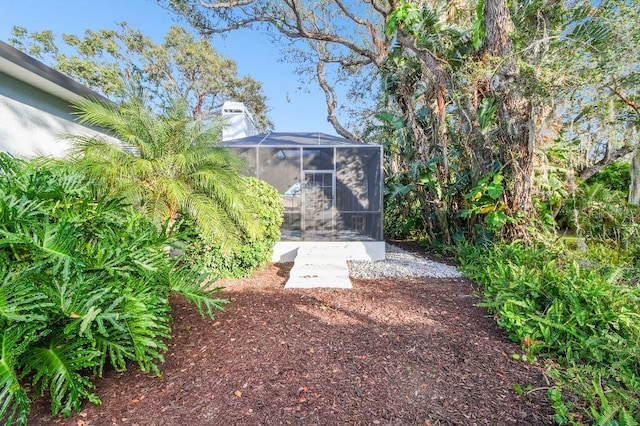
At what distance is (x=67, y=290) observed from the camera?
1975mm

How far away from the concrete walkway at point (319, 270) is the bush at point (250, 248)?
2.35 feet

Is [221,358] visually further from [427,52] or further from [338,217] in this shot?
[427,52]

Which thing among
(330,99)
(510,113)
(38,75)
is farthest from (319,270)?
(330,99)

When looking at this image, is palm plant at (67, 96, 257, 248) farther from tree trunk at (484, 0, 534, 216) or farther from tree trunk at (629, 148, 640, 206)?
tree trunk at (629, 148, 640, 206)

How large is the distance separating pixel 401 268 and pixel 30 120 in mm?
6865

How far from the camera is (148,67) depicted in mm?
18766

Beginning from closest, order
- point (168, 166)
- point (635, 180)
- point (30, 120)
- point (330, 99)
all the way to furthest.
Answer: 1. point (168, 166)
2. point (30, 120)
3. point (635, 180)
4. point (330, 99)

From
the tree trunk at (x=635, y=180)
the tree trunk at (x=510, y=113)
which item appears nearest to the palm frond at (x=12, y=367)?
the tree trunk at (x=510, y=113)

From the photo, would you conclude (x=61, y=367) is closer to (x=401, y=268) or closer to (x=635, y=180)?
(x=401, y=268)

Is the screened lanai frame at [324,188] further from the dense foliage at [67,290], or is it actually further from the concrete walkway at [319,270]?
the dense foliage at [67,290]

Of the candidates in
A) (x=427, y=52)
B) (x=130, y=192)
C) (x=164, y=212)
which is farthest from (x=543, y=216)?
(x=130, y=192)

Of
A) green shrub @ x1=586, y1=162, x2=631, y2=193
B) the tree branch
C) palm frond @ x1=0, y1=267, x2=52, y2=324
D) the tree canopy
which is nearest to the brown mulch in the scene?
palm frond @ x1=0, y1=267, x2=52, y2=324

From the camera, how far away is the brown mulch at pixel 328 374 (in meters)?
2.01

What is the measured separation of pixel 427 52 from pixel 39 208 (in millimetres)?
6646
